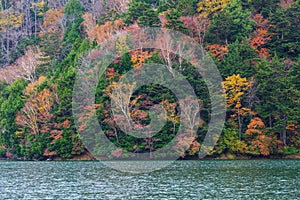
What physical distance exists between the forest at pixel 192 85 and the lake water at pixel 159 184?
15.2 m

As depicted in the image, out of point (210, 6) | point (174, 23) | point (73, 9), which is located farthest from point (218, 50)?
point (73, 9)

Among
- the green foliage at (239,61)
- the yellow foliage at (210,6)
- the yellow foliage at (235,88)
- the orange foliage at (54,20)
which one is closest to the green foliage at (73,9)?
the orange foliage at (54,20)

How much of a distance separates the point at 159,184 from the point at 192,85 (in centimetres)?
2937

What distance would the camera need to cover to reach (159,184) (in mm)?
36188

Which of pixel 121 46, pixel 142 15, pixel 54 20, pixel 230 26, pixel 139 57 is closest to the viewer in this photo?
pixel 139 57

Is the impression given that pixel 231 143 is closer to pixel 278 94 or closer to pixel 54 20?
pixel 278 94

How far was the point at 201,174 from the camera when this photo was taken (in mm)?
41781

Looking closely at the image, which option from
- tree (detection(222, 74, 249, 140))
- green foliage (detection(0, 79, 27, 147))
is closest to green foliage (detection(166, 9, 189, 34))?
tree (detection(222, 74, 249, 140))

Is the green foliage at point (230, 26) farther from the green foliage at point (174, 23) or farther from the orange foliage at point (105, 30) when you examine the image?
the orange foliage at point (105, 30)

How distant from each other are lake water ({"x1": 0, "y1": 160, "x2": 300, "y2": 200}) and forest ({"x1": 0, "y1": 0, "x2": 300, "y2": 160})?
15.2 m

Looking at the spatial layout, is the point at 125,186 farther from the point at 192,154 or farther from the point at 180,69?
the point at 180,69

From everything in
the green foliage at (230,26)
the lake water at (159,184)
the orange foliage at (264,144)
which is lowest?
the lake water at (159,184)

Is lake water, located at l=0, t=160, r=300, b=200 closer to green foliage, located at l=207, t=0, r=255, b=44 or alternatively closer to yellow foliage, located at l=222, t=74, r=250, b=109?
yellow foliage, located at l=222, t=74, r=250, b=109

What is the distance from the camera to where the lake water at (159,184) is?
31.0 metres
